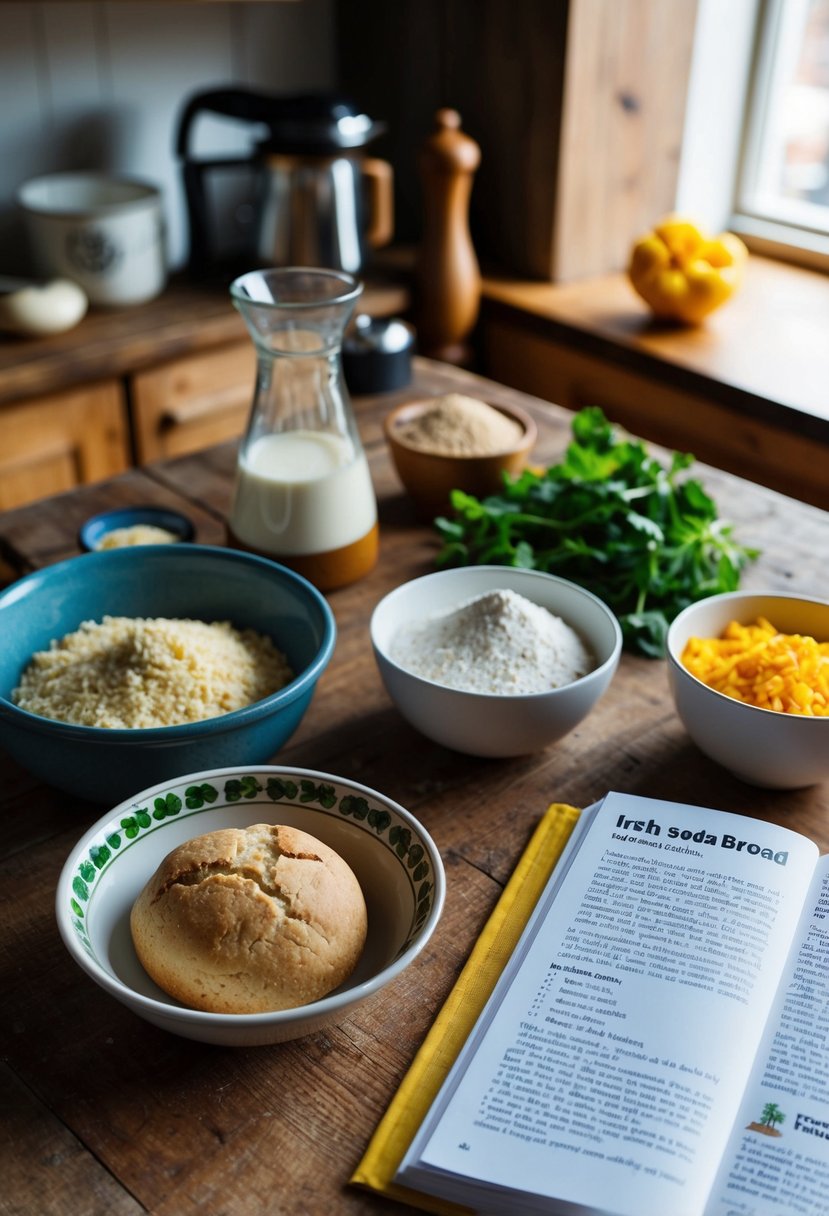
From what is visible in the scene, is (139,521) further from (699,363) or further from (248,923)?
(699,363)

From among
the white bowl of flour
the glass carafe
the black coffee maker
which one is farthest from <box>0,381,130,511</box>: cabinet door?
the white bowl of flour

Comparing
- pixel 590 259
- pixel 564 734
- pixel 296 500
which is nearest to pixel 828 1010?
pixel 564 734

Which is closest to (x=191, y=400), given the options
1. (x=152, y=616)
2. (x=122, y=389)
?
(x=122, y=389)

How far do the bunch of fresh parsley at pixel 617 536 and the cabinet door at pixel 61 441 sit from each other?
3.24 feet

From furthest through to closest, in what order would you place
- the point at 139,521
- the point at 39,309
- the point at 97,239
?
the point at 97,239 < the point at 39,309 < the point at 139,521

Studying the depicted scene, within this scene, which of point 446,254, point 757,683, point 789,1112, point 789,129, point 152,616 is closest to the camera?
point 789,1112

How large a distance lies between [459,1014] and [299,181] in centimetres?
176

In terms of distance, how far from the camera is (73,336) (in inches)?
80.0

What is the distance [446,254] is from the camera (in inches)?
85.7

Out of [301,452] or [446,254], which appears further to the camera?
[446,254]

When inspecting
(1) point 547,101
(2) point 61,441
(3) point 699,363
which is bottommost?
(2) point 61,441

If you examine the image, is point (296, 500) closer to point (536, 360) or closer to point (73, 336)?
point (73, 336)

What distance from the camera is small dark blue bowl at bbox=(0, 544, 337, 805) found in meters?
0.83

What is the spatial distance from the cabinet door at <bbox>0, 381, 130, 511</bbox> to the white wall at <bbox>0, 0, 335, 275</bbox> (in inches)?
19.0
